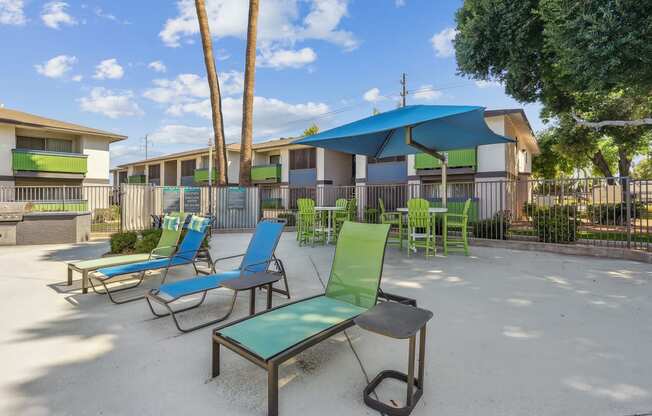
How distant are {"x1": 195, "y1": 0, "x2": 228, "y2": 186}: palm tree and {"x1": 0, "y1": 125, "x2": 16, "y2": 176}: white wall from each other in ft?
42.6

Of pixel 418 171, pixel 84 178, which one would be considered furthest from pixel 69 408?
pixel 84 178

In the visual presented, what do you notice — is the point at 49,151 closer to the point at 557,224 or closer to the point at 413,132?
the point at 413,132

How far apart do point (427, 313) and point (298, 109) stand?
199 ft

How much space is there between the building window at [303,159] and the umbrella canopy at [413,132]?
53.0ft

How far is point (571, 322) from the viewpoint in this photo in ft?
11.0

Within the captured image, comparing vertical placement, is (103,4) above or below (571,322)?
above

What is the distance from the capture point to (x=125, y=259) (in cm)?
477

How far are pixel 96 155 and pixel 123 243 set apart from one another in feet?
56.7

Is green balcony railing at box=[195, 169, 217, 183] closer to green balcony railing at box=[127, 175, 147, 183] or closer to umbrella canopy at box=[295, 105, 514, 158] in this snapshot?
green balcony railing at box=[127, 175, 147, 183]

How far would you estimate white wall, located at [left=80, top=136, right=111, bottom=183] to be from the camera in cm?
2006

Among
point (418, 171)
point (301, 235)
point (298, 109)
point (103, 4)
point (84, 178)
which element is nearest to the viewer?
point (301, 235)

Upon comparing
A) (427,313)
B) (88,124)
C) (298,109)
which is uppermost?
(298,109)

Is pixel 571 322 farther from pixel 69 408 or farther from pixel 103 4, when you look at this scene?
pixel 103 4

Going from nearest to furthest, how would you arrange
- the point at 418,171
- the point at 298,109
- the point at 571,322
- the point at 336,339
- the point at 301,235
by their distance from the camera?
1. the point at 336,339
2. the point at 571,322
3. the point at 301,235
4. the point at 418,171
5. the point at 298,109
